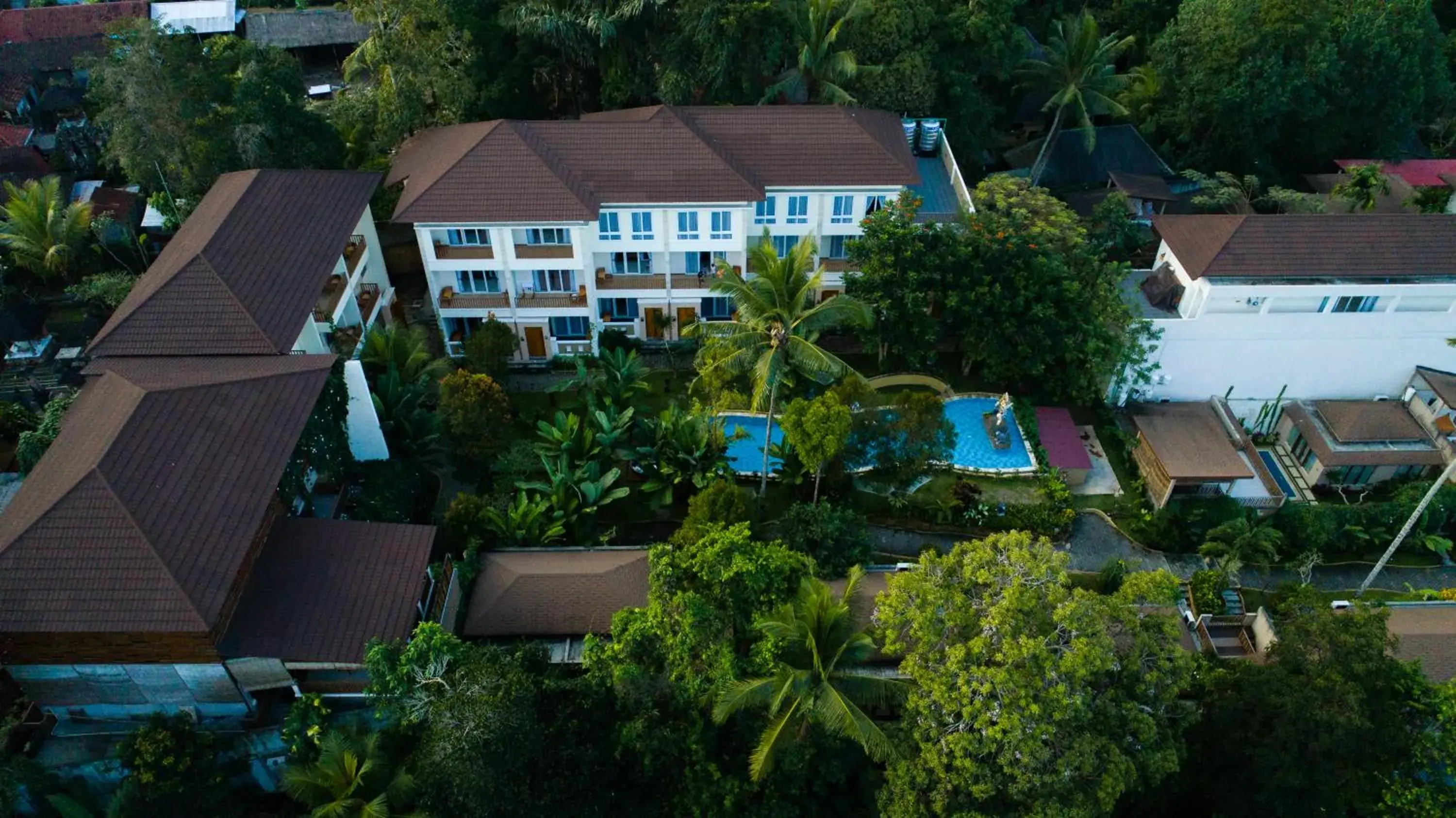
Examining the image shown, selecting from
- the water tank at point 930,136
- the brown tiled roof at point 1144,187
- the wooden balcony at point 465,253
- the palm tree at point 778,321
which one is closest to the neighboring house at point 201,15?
the wooden balcony at point 465,253

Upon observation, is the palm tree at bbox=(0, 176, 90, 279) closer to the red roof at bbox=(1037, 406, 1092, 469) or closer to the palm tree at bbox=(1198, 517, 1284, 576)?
the red roof at bbox=(1037, 406, 1092, 469)

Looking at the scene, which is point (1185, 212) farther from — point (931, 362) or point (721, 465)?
point (721, 465)

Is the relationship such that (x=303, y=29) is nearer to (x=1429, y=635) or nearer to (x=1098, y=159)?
(x=1098, y=159)

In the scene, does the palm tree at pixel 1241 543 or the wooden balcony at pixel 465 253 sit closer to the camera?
the palm tree at pixel 1241 543

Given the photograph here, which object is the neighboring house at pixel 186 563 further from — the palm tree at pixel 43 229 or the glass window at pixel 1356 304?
the glass window at pixel 1356 304

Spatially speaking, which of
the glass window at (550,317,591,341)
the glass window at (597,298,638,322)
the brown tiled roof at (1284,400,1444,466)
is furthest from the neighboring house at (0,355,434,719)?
the brown tiled roof at (1284,400,1444,466)

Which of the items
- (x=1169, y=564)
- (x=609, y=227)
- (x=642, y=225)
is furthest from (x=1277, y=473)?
(x=609, y=227)
